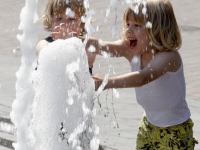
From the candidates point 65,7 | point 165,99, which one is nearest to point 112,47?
point 65,7

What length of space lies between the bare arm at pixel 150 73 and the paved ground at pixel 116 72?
38.4 inches

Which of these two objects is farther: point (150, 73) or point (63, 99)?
point (63, 99)

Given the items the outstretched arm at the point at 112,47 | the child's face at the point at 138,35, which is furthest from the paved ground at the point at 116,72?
the child's face at the point at 138,35

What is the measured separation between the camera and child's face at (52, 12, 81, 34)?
384 centimetres

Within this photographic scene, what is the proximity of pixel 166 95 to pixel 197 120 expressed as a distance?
2841 millimetres

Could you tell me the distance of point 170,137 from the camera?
3.59m

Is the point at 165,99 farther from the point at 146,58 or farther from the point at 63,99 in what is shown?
the point at 63,99

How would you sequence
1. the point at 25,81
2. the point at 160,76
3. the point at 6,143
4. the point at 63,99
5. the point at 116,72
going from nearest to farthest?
the point at 160,76, the point at 63,99, the point at 25,81, the point at 6,143, the point at 116,72

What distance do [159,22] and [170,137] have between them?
0.62 meters

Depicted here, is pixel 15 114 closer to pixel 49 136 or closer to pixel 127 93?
pixel 49 136

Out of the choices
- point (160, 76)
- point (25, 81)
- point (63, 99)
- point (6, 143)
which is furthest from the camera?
point (6, 143)

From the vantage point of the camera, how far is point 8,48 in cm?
975

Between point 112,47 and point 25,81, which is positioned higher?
point 112,47

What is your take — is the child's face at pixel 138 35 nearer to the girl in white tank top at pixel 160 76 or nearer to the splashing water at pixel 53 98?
the girl in white tank top at pixel 160 76
